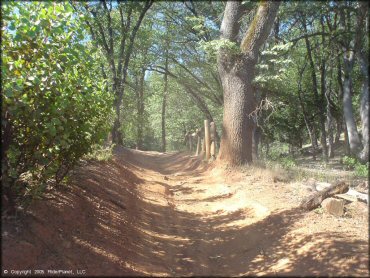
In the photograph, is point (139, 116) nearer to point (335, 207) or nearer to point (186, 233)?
point (186, 233)

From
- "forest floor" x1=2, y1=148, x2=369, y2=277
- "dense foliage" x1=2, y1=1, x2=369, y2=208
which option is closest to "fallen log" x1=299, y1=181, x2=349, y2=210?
"forest floor" x1=2, y1=148, x2=369, y2=277

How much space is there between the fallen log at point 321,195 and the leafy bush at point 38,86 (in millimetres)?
4493

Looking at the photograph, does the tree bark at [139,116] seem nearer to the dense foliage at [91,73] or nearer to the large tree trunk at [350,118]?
the dense foliage at [91,73]

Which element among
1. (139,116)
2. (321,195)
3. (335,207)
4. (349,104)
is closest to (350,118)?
(349,104)

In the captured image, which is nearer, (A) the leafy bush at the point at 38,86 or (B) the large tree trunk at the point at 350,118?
(A) the leafy bush at the point at 38,86

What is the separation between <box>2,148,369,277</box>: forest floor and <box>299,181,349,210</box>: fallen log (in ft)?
0.61

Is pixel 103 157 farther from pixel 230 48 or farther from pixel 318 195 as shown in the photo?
pixel 318 195

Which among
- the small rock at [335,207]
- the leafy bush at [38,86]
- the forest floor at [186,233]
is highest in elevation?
the leafy bush at [38,86]

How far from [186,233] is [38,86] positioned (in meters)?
4.12

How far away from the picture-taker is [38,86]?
4945 mm

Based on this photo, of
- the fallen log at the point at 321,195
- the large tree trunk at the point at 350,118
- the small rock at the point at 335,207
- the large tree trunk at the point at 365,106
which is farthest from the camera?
the large tree trunk at the point at 350,118

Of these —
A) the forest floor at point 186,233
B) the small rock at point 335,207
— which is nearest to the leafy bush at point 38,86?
the forest floor at point 186,233

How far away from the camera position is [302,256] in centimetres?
501

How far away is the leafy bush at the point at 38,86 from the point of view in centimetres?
471
